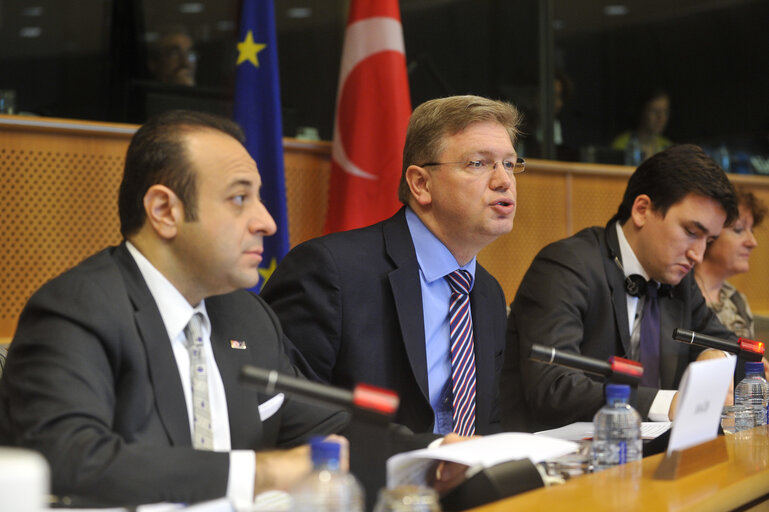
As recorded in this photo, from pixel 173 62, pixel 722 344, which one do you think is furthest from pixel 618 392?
pixel 173 62

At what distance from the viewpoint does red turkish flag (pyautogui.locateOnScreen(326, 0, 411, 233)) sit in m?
4.16

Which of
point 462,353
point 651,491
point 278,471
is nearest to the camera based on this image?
point 278,471

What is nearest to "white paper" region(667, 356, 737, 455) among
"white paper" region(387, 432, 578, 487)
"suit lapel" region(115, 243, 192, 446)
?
"white paper" region(387, 432, 578, 487)

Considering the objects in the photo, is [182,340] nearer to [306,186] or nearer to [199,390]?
[199,390]

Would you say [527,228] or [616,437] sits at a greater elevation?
[527,228]

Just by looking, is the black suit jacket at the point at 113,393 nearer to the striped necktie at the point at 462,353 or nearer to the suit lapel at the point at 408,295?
the suit lapel at the point at 408,295

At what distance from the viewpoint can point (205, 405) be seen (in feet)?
5.36

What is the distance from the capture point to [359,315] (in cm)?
220

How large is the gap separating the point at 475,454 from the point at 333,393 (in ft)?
1.13

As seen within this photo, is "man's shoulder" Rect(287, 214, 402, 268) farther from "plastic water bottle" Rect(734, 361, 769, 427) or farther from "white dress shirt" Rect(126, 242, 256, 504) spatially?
"plastic water bottle" Rect(734, 361, 769, 427)

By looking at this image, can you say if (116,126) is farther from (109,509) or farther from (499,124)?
(109,509)

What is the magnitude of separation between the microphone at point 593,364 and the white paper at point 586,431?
294 millimetres

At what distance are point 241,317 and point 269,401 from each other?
18cm

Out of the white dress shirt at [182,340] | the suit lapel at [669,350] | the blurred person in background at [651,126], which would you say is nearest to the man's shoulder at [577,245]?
the suit lapel at [669,350]
